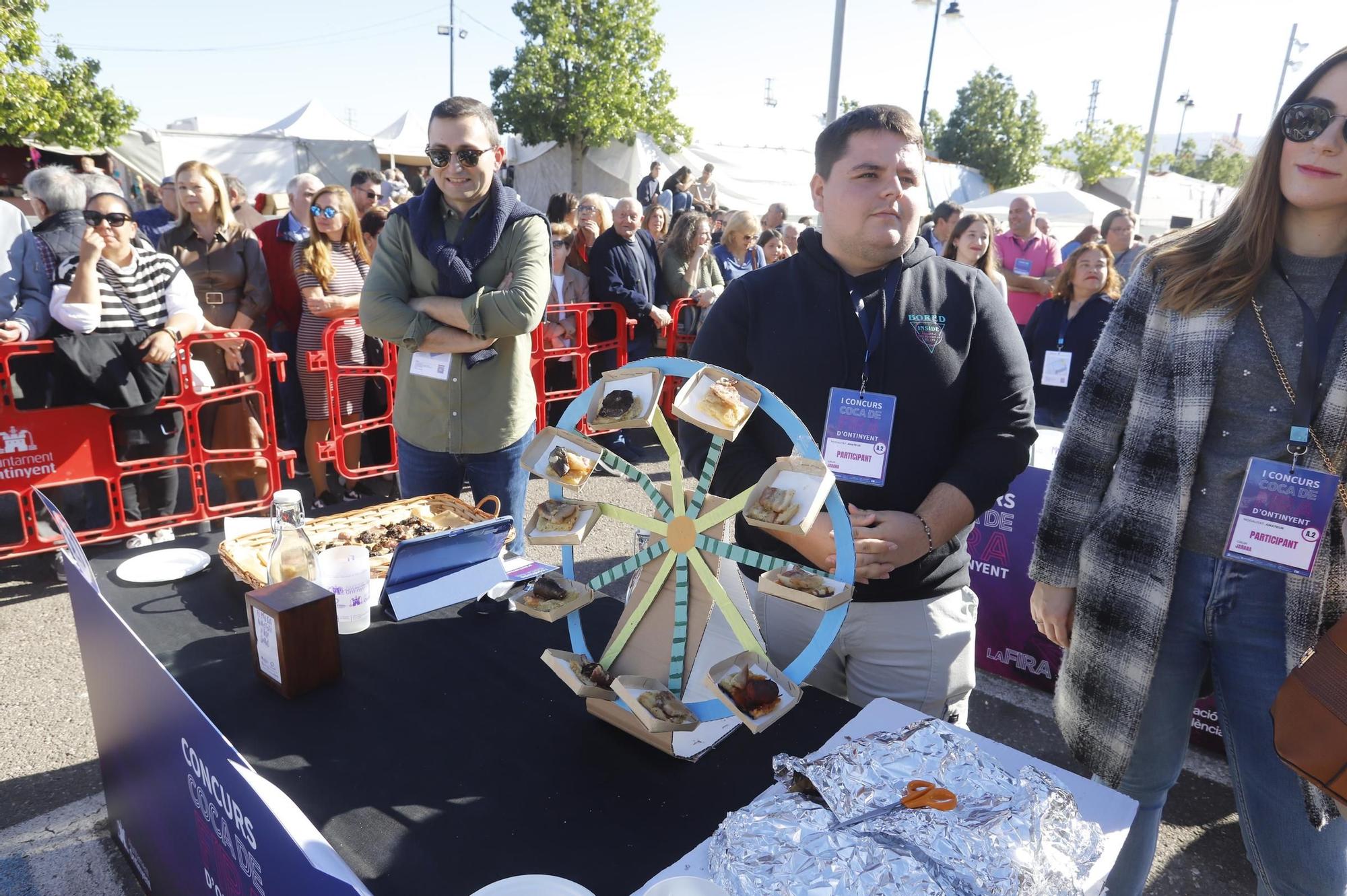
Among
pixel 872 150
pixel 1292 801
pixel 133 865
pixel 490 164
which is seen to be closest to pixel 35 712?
pixel 133 865

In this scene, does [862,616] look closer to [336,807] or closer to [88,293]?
[336,807]

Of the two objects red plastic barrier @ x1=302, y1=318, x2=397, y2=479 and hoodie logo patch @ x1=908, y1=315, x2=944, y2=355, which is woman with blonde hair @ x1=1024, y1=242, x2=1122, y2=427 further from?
red plastic barrier @ x1=302, y1=318, x2=397, y2=479

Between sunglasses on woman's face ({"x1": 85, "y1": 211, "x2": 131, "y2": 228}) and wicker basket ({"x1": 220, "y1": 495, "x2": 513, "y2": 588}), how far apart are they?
2.38m

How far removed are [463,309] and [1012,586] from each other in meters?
2.47

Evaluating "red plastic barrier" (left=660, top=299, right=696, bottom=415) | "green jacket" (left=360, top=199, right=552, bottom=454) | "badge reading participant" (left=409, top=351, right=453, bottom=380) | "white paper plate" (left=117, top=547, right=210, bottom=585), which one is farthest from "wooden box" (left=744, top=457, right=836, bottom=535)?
"red plastic barrier" (left=660, top=299, right=696, bottom=415)

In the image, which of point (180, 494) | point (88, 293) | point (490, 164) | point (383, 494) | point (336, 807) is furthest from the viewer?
point (383, 494)

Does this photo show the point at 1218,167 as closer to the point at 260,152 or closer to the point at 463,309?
the point at 260,152

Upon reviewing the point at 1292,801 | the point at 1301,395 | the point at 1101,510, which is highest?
the point at 1301,395

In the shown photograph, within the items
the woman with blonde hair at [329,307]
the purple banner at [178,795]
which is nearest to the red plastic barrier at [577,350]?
the woman with blonde hair at [329,307]

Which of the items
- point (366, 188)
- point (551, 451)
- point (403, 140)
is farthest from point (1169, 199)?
point (551, 451)

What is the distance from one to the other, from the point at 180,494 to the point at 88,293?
1.62 meters

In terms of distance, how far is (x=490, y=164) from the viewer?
9.05ft

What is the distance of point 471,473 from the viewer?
298cm

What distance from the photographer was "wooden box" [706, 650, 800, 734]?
1197mm
